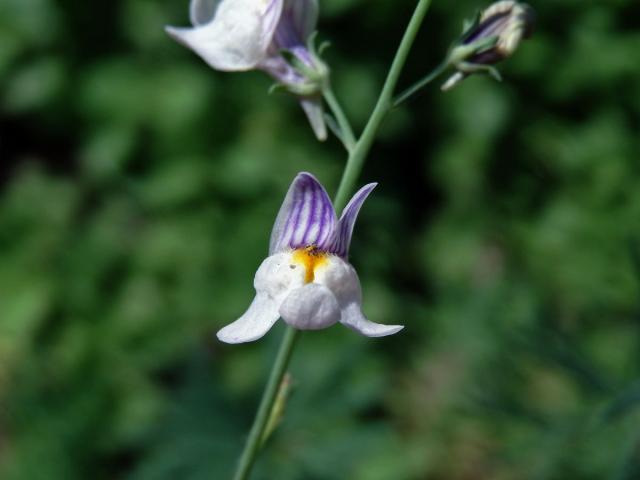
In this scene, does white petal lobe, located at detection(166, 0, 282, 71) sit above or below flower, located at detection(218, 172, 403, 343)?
above

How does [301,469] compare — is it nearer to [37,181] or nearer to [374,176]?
[374,176]

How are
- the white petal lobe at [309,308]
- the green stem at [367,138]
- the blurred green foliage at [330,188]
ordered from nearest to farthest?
the white petal lobe at [309,308] < the green stem at [367,138] < the blurred green foliage at [330,188]

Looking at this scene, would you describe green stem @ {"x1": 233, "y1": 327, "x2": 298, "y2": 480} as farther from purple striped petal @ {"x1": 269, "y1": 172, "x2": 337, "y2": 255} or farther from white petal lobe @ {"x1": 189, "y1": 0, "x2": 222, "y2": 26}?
white petal lobe @ {"x1": 189, "y1": 0, "x2": 222, "y2": 26}

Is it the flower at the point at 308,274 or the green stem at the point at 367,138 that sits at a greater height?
the green stem at the point at 367,138

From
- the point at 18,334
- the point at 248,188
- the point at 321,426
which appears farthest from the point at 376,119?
the point at 18,334

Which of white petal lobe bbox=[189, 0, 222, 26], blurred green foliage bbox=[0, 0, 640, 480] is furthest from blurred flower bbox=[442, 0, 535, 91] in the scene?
blurred green foliage bbox=[0, 0, 640, 480]

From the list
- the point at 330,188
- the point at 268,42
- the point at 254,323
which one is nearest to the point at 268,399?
the point at 254,323

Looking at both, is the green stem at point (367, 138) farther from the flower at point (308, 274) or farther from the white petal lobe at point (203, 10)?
the white petal lobe at point (203, 10)

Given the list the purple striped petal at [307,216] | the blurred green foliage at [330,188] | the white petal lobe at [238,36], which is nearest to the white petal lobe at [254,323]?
the purple striped petal at [307,216]
